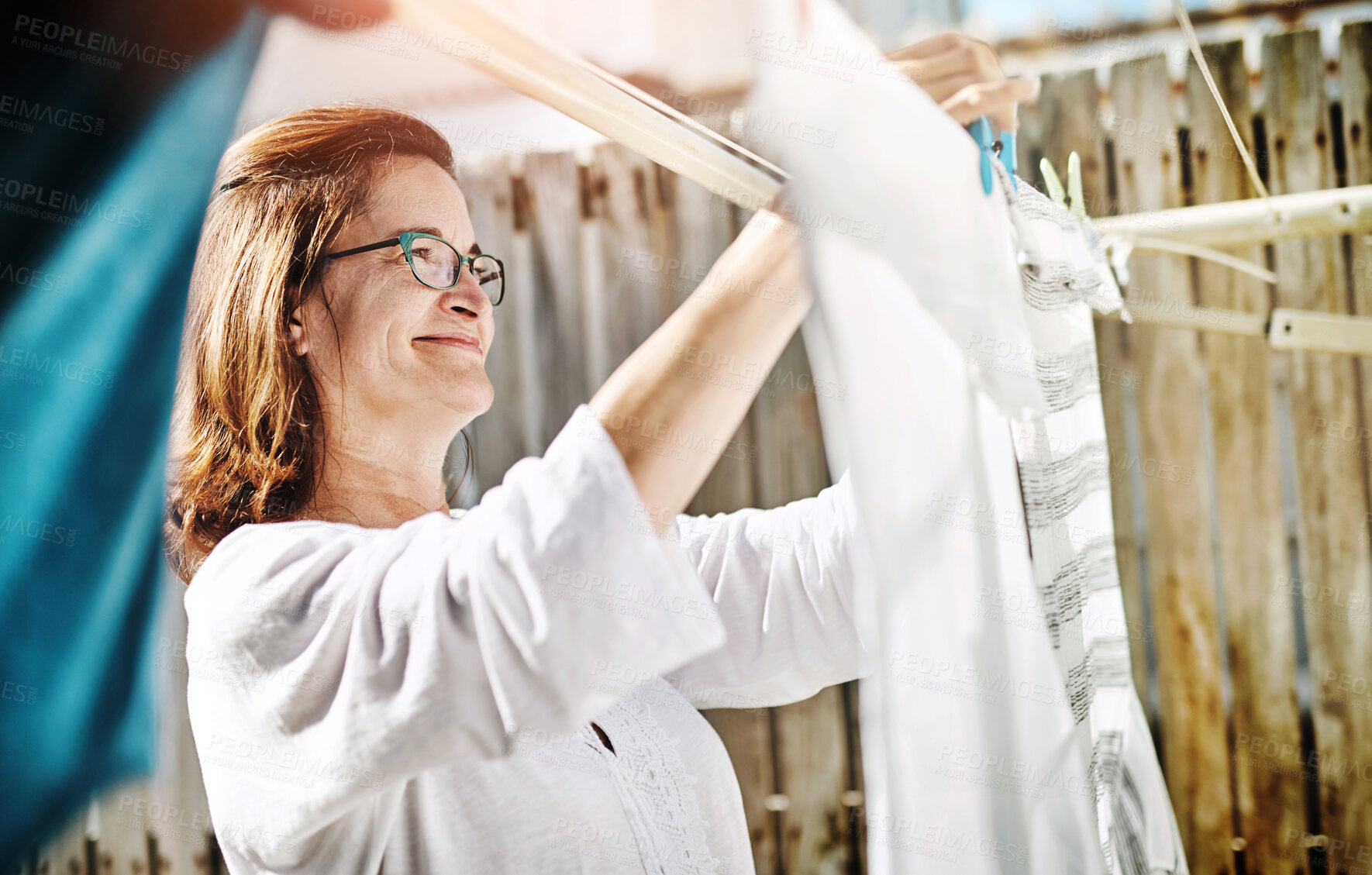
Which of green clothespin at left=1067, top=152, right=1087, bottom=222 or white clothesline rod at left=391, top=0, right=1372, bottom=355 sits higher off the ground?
green clothespin at left=1067, top=152, right=1087, bottom=222

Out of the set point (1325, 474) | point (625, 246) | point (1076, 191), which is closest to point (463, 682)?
point (1076, 191)

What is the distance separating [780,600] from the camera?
0.83m

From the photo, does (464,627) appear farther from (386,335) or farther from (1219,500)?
(1219,500)

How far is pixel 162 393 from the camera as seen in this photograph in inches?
41.8

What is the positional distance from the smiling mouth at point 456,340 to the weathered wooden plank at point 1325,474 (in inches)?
52.6

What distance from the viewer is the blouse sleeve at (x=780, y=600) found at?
2.67ft

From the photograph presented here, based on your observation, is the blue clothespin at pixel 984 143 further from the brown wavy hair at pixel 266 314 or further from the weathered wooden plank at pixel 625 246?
the weathered wooden plank at pixel 625 246

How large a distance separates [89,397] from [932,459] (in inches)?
42.5

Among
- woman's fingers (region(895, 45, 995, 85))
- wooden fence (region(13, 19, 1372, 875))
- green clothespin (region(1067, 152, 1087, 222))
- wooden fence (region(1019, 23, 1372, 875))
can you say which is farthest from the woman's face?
wooden fence (region(1019, 23, 1372, 875))

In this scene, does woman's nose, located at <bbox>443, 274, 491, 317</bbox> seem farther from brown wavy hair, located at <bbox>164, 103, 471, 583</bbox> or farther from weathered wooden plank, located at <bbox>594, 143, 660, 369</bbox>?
weathered wooden plank, located at <bbox>594, 143, 660, 369</bbox>

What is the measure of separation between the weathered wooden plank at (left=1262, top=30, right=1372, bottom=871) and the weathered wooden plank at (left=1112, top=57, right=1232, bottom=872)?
15 centimetres

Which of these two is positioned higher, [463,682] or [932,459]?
[932,459]

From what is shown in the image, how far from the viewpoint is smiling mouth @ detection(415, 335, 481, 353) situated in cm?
80

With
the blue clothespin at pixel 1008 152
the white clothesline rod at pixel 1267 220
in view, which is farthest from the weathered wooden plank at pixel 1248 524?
the blue clothespin at pixel 1008 152
